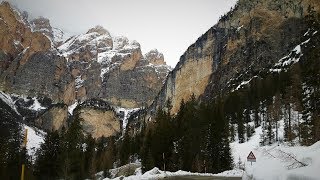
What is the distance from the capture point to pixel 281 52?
486 feet

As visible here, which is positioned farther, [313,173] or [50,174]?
[50,174]

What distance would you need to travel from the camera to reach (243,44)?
162m

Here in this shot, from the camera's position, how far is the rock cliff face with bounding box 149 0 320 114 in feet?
491

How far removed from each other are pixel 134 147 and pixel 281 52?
266ft

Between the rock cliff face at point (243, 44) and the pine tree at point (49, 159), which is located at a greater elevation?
the rock cliff face at point (243, 44)

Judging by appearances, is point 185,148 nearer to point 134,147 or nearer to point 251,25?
point 134,147

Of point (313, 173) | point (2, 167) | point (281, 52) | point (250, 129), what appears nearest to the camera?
point (313, 173)

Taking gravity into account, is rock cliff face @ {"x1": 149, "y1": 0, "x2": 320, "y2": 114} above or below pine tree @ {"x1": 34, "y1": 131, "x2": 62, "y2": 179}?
above

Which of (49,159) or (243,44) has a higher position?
(243,44)

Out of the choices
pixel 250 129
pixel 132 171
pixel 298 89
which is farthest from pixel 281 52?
pixel 132 171

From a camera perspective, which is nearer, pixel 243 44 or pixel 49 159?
pixel 49 159

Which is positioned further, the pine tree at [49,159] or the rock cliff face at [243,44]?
the rock cliff face at [243,44]

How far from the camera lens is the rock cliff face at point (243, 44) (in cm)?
14975

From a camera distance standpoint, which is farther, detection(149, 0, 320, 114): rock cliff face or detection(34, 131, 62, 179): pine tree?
detection(149, 0, 320, 114): rock cliff face
